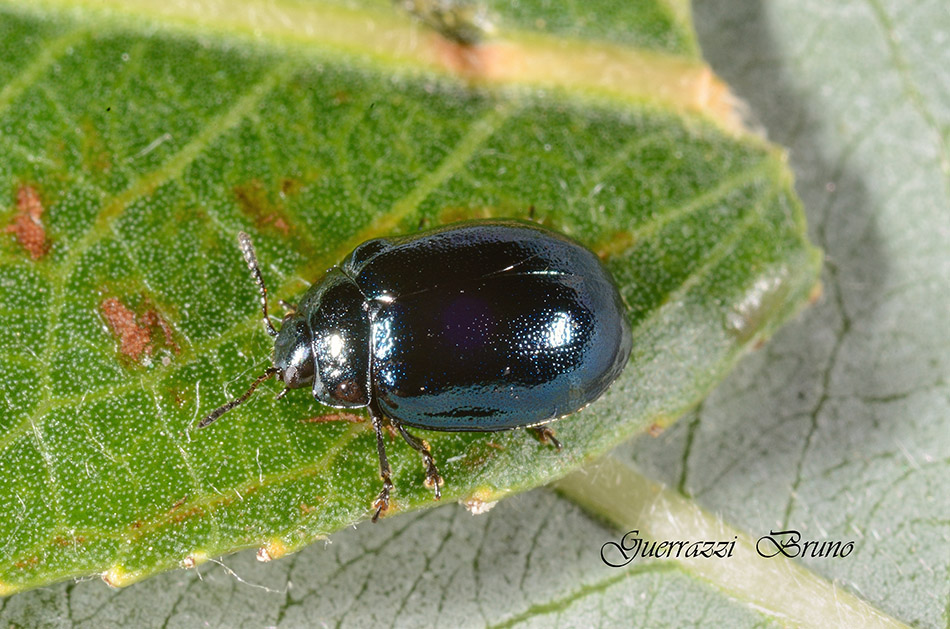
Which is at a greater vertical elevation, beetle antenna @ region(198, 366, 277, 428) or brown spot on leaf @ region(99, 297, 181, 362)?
brown spot on leaf @ region(99, 297, 181, 362)

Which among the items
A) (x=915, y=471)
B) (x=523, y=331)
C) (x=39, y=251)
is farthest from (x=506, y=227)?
(x=915, y=471)

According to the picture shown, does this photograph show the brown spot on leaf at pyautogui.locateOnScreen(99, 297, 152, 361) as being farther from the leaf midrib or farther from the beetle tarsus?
the leaf midrib

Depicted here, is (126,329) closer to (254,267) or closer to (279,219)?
(254,267)

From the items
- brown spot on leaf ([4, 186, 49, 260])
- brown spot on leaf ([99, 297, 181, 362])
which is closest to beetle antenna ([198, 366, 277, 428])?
brown spot on leaf ([99, 297, 181, 362])

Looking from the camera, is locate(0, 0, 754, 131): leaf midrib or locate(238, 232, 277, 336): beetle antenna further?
locate(0, 0, 754, 131): leaf midrib

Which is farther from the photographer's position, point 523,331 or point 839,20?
point 839,20

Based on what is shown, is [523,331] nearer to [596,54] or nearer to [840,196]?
[596,54]
